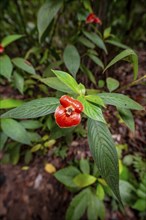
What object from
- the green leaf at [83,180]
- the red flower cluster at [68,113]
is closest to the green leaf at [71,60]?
the red flower cluster at [68,113]

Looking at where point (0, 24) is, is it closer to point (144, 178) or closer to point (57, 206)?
point (57, 206)

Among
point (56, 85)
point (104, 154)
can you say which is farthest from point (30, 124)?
point (104, 154)

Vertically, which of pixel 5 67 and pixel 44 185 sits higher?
pixel 5 67

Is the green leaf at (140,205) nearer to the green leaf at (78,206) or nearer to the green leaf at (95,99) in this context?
the green leaf at (78,206)

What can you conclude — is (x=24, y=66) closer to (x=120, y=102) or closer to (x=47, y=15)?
(x=47, y=15)

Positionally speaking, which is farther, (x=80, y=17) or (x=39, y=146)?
(x=39, y=146)

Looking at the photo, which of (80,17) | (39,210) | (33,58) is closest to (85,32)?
(80,17)

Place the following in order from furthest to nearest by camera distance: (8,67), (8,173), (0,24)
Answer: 1. (0,24)
2. (8,173)
3. (8,67)
